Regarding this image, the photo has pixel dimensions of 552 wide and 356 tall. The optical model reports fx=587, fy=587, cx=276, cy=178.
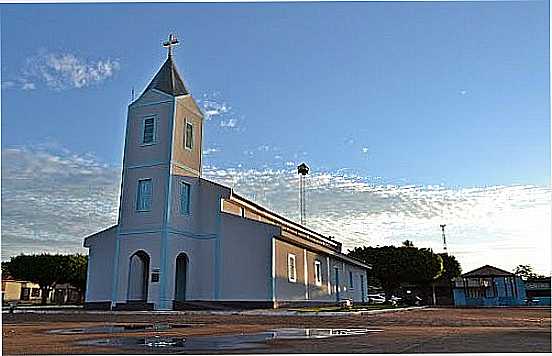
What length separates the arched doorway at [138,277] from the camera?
24.9m

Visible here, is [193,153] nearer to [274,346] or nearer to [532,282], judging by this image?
[274,346]

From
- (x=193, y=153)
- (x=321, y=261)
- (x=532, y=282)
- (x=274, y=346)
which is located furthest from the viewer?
(x=532, y=282)

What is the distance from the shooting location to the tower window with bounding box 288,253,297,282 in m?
26.6

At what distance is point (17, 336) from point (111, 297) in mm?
15492

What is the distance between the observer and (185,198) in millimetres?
25297

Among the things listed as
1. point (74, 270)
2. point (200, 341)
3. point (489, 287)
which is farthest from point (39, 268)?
point (200, 341)

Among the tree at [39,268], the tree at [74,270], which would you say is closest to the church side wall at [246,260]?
the tree at [74,270]

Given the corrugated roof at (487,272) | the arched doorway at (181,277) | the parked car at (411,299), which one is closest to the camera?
the arched doorway at (181,277)

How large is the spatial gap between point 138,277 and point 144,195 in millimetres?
3664

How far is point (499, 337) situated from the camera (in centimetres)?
908

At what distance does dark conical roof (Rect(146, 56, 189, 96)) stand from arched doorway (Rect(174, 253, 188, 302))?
23.8 ft

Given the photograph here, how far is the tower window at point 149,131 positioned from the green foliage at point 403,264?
100 ft

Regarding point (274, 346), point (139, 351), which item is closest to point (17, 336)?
point (139, 351)

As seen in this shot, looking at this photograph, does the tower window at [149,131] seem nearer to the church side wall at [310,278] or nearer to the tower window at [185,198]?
the tower window at [185,198]
